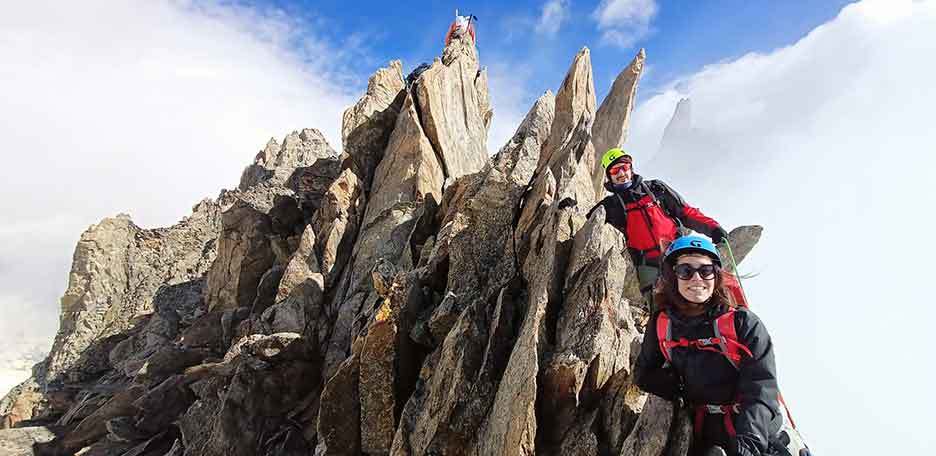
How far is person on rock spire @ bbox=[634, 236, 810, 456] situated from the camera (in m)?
6.79

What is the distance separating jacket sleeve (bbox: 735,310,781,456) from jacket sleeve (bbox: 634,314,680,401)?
1.18 meters

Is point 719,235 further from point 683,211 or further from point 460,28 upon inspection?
point 460,28

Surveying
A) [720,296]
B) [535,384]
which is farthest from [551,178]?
[720,296]

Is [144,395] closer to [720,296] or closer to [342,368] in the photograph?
[342,368]

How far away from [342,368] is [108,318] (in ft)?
119

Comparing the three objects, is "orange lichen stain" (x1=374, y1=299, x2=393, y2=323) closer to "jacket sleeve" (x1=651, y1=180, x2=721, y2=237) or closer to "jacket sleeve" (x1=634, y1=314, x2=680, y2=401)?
"jacket sleeve" (x1=634, y1=314, x2=680, y2=401)

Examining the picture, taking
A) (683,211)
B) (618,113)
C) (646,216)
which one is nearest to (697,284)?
(646,216)

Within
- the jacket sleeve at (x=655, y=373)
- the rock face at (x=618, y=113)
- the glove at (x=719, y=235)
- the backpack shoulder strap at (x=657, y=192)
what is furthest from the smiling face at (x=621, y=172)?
the rock face at (x=618, y=113)

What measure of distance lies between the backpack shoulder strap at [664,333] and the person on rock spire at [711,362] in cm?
2

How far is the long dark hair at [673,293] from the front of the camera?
7629 mm

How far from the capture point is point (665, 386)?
808cm

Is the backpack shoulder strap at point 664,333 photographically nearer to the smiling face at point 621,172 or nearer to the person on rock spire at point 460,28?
the smiling face at point 621,172

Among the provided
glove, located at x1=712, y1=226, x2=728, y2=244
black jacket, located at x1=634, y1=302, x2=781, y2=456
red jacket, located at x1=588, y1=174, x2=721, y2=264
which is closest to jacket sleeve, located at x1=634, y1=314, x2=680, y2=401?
black jacket, located at x1=634, y1=302, x2=781, y2=456

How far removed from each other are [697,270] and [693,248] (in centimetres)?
36
